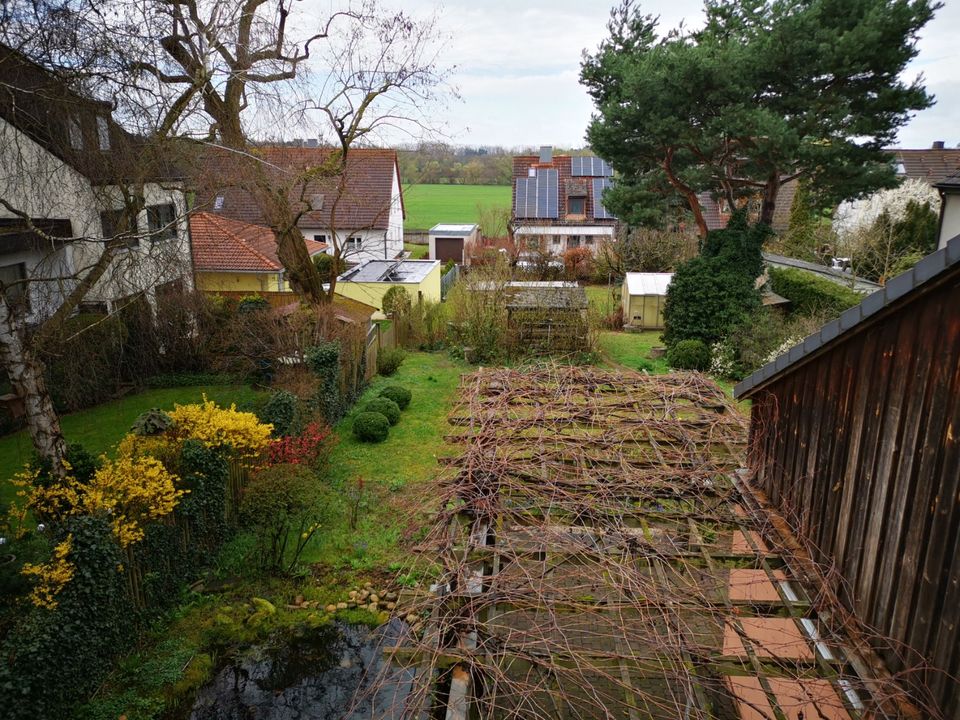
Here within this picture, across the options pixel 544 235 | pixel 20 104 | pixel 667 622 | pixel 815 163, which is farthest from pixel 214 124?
pixel 544 235

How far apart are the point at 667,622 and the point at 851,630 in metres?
1.33

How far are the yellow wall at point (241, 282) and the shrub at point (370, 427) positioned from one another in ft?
34.7

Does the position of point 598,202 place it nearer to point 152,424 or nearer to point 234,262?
point 234,262

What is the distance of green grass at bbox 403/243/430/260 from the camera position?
144 ft

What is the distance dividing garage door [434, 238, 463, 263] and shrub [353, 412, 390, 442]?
25.5 m

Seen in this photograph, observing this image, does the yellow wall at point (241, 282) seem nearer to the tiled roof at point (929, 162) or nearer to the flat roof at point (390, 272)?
the flat roof at point (390, 272)

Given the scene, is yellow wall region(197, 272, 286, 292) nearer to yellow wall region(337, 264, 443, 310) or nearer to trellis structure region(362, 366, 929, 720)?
yellow wall region(337, 264, 443, 310)

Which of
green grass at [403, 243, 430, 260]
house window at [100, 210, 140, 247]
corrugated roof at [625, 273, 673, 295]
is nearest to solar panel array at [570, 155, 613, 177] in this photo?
green grass at [403, 243, 430, 260]

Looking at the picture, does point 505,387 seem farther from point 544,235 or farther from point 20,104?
point 544,235

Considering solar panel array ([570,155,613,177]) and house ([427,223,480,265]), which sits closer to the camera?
house ([427,223,480,265])

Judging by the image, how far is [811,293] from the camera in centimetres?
2056

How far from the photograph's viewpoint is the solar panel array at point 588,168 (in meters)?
43.4

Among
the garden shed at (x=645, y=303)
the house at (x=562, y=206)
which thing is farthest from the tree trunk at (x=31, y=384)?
the house at (x=562, y=206)

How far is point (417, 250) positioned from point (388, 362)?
1119 inches
